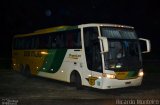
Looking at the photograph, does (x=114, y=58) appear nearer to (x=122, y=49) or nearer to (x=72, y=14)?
(x=122, y=49)

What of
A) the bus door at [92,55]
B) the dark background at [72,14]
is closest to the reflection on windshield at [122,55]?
the bus door at [92,55]

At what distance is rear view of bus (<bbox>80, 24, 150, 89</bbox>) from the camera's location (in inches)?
658

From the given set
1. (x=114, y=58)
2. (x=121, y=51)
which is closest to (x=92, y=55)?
(x=114, y=58)

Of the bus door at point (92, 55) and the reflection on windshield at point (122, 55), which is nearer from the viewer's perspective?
the reflection on windshield at point (122, 55)

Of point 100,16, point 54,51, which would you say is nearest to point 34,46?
point 54,51

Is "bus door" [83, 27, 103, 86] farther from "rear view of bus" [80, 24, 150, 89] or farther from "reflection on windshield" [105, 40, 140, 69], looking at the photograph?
"reflection on windshield" [105, 40, 140, 69]

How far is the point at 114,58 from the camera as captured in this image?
16.9m

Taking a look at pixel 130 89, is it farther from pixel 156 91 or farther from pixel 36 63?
pixel 36 63

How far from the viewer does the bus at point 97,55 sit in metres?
16.8

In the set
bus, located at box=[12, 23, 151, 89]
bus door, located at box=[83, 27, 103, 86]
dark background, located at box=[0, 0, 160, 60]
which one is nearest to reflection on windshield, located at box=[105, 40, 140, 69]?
bus, located at box=[12, 23, 151, 89]

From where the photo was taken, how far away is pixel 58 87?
1983 centimetres

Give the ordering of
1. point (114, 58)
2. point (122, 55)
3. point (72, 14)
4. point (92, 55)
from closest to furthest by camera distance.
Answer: point (114, 58)
point (122, 55)
point (92, 55)
point (72, 14)

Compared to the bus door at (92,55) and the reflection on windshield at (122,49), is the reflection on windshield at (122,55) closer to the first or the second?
the reflection on windshield at (122,49)

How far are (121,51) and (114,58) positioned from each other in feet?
1.80
